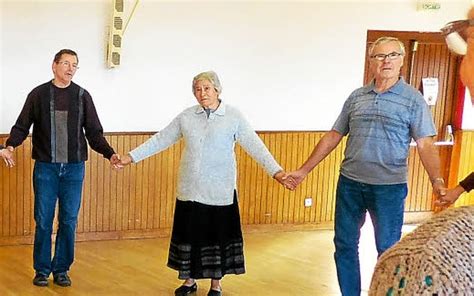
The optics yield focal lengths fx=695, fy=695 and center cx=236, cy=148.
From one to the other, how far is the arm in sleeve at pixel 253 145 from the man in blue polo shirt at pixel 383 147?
1.81 feet

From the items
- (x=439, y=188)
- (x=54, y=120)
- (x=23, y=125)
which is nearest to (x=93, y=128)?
(x=54, y=120)

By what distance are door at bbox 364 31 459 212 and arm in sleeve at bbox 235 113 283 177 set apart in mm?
2332

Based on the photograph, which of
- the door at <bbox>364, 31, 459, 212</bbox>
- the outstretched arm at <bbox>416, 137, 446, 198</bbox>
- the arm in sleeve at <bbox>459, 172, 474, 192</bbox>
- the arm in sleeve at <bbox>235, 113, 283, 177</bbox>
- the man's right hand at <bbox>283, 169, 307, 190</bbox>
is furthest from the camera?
the door at <bbox>364, 31, 459, 212</bbox>

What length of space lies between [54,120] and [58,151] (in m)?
0.19

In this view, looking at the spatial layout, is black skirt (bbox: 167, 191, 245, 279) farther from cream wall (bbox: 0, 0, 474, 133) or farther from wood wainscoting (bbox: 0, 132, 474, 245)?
cream wall (bbox: 0, 0, 474, 133)

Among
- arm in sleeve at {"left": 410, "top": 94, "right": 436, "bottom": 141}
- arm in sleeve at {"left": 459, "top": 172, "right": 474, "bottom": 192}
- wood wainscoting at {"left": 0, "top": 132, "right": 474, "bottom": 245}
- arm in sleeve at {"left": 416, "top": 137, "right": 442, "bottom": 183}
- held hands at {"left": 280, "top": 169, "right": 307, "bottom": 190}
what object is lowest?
wood wainscoting at {"left": 0, "top": 132, "right": 474, "bottom": 245}

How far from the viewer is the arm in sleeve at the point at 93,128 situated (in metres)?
4.30

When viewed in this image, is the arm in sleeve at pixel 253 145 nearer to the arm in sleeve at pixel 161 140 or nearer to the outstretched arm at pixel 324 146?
the outstretched arm at pixel 324 146

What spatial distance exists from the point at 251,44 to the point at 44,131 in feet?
6.82

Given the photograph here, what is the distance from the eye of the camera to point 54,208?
4.30m

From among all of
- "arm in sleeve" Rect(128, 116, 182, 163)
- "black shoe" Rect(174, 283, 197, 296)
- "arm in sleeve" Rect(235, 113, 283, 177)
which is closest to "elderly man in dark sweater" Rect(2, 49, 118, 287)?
"arm in sleeve" Rect(128, 116, 182, 163)

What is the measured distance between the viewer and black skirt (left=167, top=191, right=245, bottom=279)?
397 cm

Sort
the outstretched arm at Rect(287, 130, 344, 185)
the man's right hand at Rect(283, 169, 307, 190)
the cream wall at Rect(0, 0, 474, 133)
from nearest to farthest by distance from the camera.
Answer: the outstretched arm at Rect(287, 130, 344, 185) → the man's right hand at Rect(283, 169, 307, 190) → the cream wall at Rect(0, 0, 474, 133)

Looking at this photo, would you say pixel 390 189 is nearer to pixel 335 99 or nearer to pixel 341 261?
pixel 341 261
